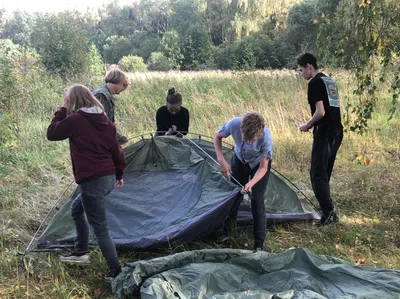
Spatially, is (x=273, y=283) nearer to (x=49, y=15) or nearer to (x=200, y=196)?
(x=200, y=196)

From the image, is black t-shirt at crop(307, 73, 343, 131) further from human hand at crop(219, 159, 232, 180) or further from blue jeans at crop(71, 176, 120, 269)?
blue jeans at crop(71, 176, 120, 269)

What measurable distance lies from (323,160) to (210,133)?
3.09m

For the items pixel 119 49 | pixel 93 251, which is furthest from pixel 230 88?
pixel 119 49

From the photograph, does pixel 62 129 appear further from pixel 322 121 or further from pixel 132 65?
pixel 132 65

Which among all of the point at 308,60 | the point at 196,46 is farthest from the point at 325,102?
the point at 196,46

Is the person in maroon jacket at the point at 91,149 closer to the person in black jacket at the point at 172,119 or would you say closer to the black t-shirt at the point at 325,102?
the person in black jacket at the point at 172,119

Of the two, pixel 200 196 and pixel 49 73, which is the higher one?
pixel 49 73

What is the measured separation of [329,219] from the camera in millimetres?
3199

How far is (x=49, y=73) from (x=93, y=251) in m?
8.57

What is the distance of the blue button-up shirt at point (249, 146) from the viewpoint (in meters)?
2.57

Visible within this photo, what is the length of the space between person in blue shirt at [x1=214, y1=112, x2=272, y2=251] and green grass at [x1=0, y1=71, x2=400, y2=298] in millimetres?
290

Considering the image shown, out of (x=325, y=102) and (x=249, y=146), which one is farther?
(x=325, y=102)

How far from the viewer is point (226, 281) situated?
2111 mm

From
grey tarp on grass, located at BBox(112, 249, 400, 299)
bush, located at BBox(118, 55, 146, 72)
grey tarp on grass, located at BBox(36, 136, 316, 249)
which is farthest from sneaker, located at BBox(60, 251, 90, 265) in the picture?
bush, located at BBox(118, 55, 146, 72)
